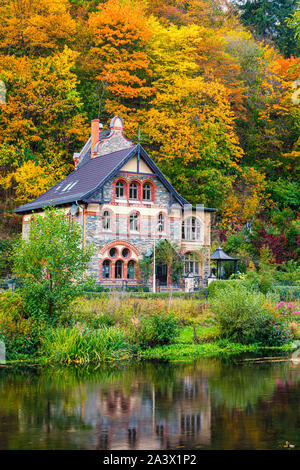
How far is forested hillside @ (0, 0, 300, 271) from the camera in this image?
158 ft

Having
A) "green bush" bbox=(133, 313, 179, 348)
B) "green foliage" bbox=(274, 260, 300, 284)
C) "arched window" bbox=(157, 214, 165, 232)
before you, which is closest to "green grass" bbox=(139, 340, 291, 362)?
"green bush" bbox=(133, 313, 179, 348)

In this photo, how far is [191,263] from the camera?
144ft

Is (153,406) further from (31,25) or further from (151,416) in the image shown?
(31,25)

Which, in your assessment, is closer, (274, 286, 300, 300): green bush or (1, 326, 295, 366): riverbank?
(1, 326, 295, 366): riverbank

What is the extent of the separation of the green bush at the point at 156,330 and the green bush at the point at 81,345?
117cm

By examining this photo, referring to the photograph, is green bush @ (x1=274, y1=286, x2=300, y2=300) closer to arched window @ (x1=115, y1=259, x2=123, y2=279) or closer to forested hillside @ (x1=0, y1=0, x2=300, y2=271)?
forested hillside @ (x1=0, y1=0, x2=300, y2=271)

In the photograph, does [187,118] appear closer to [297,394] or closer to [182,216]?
[182,216]

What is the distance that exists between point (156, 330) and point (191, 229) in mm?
21694

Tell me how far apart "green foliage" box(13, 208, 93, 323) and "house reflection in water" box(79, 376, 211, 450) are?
5.34 meters

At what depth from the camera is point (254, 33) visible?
6406 centimetres

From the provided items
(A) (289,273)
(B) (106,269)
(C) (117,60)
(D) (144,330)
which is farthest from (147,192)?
(D) (144,330)

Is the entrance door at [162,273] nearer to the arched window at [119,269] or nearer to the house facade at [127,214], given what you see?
the house facade at [127,214]
